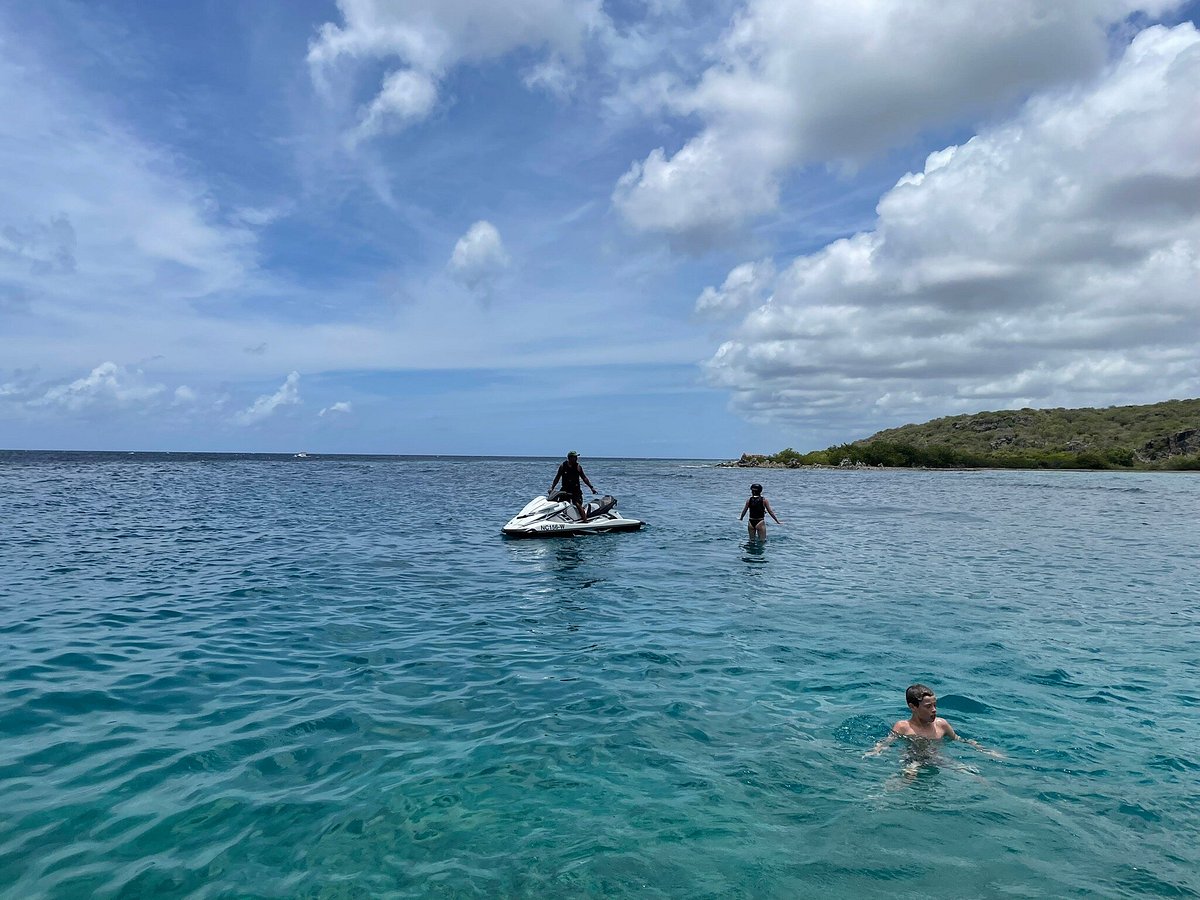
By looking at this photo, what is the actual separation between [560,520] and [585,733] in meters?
18.9

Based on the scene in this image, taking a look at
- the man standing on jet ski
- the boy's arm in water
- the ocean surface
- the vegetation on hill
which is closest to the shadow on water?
the ocean surface

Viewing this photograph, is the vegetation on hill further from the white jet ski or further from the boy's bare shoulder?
the boy's bare shoulder

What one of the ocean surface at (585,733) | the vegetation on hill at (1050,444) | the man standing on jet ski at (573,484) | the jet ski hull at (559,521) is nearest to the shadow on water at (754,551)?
the ocean surface at (585,733)

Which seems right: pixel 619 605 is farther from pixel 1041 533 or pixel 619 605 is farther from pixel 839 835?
pixel 1041 533

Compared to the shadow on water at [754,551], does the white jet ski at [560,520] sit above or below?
above

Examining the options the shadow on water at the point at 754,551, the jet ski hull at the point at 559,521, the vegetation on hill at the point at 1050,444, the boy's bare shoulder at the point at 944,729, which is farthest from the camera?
the vegetation on hill at the point at 1050,444

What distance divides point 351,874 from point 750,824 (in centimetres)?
347

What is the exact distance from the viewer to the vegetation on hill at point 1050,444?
130 m

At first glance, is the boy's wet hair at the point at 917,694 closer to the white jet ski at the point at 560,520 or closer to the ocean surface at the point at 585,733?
the ocean surface at the point at 585,733

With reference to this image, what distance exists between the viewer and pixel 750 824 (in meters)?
6.49

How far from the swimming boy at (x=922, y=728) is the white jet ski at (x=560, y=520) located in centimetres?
1918

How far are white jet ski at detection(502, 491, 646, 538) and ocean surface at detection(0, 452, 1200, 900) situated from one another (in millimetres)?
7089

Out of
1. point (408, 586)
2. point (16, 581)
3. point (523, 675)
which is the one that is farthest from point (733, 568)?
point (16, 581)

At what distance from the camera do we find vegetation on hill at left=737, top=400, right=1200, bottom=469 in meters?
130
